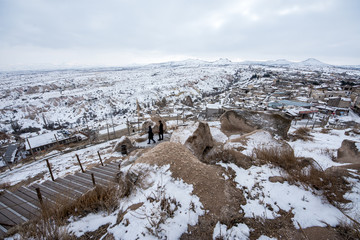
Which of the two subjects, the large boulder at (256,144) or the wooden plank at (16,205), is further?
the large boulder at (256,144)

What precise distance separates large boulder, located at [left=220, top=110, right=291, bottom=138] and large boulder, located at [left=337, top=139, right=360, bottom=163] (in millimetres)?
3594

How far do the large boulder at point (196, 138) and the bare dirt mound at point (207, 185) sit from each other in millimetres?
2256

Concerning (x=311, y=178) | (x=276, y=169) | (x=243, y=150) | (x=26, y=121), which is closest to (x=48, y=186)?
(x=243, y=150)

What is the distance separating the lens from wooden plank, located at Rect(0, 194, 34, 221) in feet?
11.7

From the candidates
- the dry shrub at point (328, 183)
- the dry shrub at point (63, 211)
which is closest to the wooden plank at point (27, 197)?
the dry shrub at point (63, 211)

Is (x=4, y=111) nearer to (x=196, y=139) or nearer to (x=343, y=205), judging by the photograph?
(x=196, y=139)

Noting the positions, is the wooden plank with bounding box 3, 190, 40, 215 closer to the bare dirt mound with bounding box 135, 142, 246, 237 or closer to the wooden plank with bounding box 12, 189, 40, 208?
the wooden plank with bounding box 12, 189, 40, 208

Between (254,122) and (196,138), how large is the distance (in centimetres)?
581

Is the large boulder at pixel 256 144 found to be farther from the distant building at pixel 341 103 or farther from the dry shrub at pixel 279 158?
the distant building at pixel 341 103

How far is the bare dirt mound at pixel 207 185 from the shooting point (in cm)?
258

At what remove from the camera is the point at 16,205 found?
12.6ft

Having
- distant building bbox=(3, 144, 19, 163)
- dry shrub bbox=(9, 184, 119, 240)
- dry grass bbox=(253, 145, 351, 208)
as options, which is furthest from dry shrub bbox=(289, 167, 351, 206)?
distant building bbox=(3, 144, 19, 163)

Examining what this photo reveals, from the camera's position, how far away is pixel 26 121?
4756 cm

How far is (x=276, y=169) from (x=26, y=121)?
219ft
